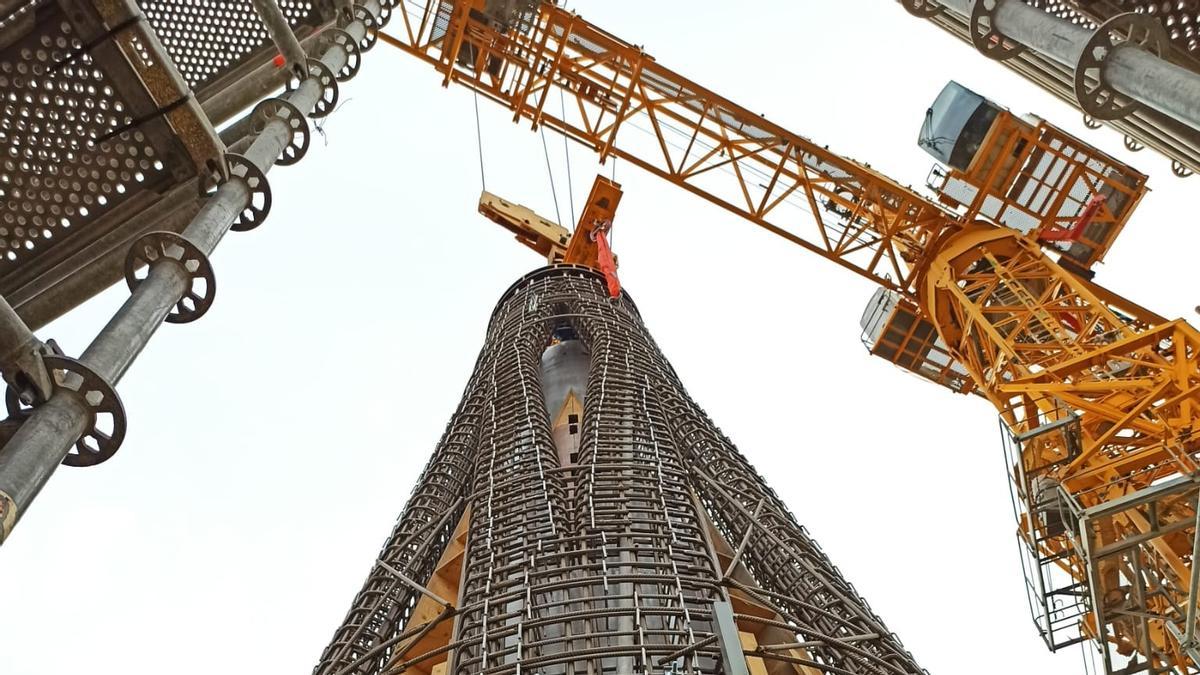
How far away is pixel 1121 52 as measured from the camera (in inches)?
269

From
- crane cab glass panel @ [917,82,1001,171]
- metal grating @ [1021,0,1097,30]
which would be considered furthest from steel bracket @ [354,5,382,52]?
crane cab glass panel @ [917,82,1001,171]

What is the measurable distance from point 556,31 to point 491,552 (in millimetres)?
21665

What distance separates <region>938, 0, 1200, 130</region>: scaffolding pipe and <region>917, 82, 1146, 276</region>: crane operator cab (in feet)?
63.5

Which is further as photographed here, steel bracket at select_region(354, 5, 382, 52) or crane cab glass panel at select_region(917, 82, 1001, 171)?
crane cab glass panel at select_region(917, 82, 1001, 171)

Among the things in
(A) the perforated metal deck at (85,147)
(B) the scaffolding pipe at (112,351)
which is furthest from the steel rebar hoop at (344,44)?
(A) the perforated metal deck at (85,147)

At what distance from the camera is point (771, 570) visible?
1484cm

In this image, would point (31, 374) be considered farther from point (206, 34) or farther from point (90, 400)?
point (206, 34)

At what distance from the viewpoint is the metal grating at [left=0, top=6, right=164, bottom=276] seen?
607cm

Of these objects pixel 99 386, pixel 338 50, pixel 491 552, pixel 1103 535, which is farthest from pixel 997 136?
pixel 99 386

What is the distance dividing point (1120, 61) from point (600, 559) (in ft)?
27.1

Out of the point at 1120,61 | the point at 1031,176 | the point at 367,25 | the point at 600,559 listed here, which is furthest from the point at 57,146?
the point at 1031,176

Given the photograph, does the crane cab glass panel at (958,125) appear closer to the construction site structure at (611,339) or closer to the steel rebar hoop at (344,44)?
the construction site structure at (611,339)

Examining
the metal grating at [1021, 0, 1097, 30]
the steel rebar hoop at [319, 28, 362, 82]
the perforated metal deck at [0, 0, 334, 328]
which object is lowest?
the perforated metal deck at [0, 0, 334, 328]

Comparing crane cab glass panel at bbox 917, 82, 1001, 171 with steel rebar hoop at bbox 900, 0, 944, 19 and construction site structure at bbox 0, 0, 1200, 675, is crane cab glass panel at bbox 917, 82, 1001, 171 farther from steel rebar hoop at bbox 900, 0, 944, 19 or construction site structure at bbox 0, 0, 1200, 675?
steel rebar hoop at bbox 900, 0, 944, 19
